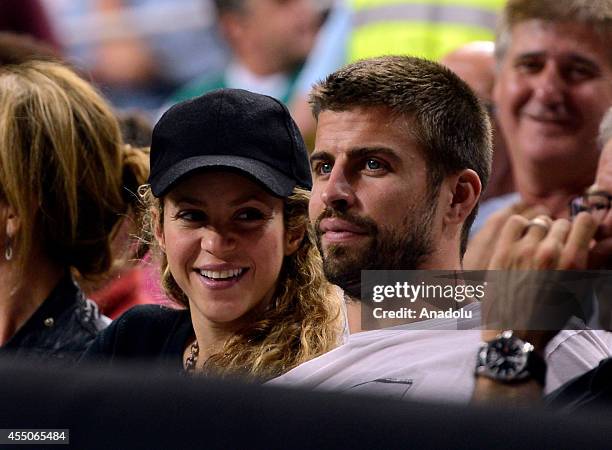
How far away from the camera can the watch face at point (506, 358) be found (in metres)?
1.11

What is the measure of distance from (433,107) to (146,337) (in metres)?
0.51

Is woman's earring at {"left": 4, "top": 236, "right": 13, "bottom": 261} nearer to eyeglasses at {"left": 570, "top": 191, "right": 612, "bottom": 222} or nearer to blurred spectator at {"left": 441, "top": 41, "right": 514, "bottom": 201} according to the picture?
blurred spectator at {"left": 441, "top": 41, "right": 514, "bottom": 201}

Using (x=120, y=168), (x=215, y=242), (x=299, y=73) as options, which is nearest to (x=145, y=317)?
(x=215, y=242)

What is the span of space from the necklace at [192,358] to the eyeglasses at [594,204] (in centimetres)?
52

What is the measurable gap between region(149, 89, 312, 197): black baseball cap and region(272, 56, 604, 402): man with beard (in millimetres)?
81

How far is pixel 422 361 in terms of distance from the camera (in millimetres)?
1185

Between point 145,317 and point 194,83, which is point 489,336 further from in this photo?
point 194,83

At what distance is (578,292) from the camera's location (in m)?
1.17

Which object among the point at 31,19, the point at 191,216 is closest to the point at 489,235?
the point at 191,216

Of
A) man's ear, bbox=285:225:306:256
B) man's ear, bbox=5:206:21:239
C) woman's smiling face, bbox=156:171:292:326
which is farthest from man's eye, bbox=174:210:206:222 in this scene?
man's ear, bbox=5:206:21:239

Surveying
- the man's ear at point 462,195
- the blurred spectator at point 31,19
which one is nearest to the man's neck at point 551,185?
the man's ear at point 462,195

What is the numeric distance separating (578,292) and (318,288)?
1.11 feet

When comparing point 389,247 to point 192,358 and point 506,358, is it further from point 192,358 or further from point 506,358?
point 192,358

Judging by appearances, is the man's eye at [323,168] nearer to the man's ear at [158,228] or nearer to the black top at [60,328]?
the man's ear at [158,228]
